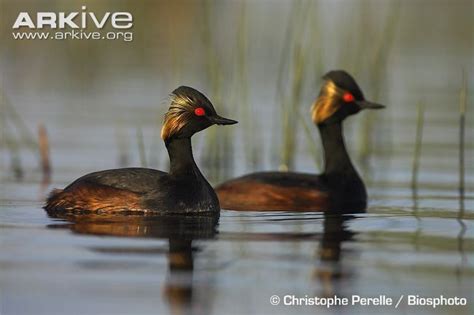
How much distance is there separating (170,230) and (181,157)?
1.50 meters

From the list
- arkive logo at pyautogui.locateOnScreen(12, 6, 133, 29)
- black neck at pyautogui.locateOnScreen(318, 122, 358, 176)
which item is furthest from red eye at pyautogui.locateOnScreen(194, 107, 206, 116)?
black neck at pyautogui.locateOnScreen(318, 122, 358, 176)

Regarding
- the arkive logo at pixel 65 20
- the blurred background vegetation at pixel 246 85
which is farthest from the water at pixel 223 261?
the arkive logo at pixel 65 20

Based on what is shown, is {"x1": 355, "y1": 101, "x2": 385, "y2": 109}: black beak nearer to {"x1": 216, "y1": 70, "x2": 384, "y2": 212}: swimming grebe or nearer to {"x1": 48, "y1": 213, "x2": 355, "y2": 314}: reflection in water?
{"x1": 216, "y1": 70, "x2": 384, "y2": 212}: swimming grebe

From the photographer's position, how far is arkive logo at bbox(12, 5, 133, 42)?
15.8 metres

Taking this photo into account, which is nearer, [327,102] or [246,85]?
[327,102]

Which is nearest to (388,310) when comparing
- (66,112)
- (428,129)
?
(428,129)

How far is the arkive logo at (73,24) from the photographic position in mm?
15805

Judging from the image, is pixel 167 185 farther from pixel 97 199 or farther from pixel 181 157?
pixel 97 199

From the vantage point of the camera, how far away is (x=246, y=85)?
616 inches

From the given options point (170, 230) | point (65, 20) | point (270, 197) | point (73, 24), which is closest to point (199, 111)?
point (170, 230)

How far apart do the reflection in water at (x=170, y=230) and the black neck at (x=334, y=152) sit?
2.83 m

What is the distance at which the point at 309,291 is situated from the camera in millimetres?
8758

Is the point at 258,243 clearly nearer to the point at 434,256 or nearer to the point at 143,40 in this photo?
the point at 434,256

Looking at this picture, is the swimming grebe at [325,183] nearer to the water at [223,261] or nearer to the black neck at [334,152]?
the black neck at [334,152]
